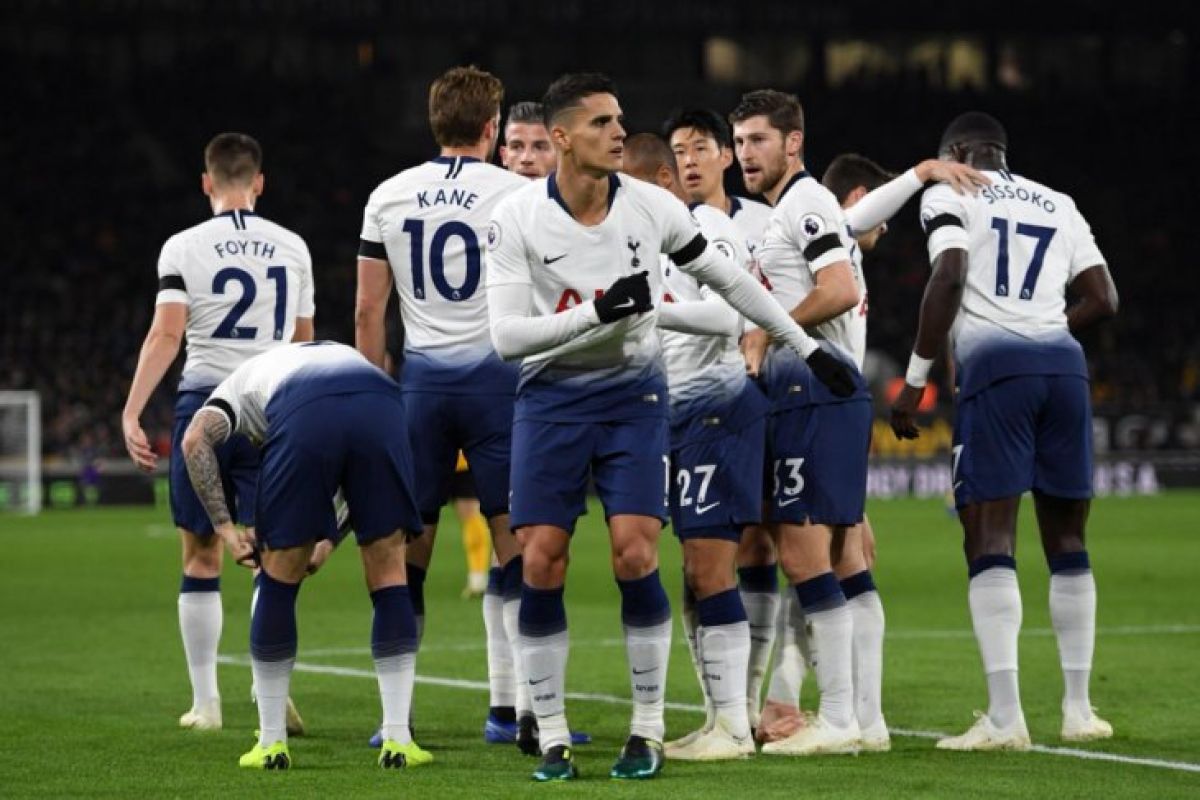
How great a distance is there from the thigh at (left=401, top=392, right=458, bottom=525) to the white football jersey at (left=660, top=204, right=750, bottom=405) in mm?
923

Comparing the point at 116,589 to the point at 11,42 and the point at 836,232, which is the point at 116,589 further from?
the point at 11,42

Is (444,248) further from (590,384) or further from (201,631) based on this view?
(201,631)

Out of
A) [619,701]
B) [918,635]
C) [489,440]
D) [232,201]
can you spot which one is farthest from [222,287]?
[918,635]

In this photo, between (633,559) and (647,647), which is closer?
(633,559)

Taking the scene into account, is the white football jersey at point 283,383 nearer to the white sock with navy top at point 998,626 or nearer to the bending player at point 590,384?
the bending player at point 590,384

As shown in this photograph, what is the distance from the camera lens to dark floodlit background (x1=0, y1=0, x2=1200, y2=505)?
3753 centimetres

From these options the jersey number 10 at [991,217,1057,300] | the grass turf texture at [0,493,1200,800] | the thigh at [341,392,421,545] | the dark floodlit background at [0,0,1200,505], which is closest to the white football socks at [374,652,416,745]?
the grass turf texture at [0,493,1200,800]

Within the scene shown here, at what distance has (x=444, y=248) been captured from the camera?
866 cm

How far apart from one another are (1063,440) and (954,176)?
118 cm

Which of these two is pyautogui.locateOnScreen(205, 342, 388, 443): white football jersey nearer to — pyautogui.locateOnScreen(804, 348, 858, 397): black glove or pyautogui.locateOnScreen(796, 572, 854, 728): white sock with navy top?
pyautogui.locateOnScreen(804, 348, 858, 397): black glove

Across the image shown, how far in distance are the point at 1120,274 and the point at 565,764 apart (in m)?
39.5

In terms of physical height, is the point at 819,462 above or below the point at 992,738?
above

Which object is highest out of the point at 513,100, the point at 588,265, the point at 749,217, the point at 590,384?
the point at 513,100

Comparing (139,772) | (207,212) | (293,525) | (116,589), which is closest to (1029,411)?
(293,525)
